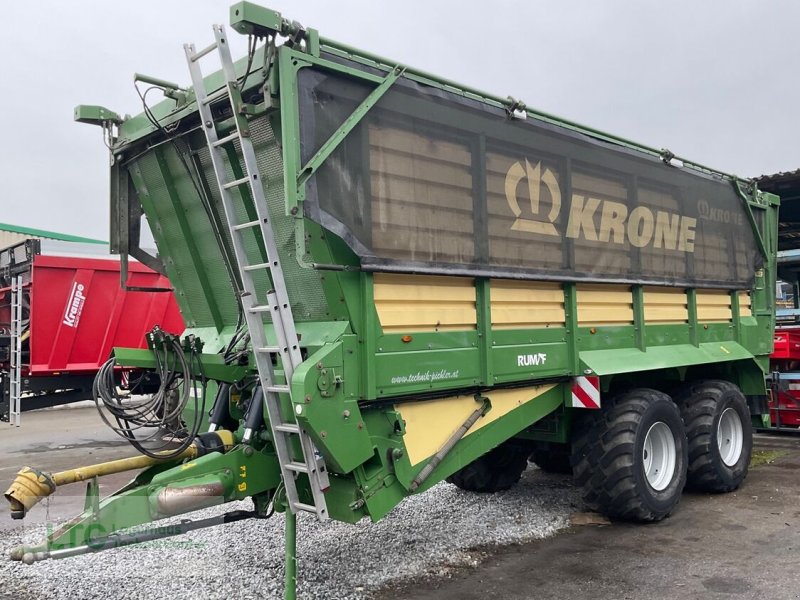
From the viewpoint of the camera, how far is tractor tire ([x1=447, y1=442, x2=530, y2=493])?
627 cm

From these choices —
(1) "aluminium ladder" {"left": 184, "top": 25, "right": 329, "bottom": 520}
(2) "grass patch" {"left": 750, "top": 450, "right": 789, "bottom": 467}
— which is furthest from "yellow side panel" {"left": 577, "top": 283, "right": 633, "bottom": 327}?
(2) "grass patch" {"left": 750, "top": 450, "right": 789, "bottom": 467}

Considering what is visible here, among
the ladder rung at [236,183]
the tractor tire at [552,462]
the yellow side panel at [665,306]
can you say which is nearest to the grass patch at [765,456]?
the tractor tire at [552,462]

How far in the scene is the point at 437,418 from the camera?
4137 millimetres

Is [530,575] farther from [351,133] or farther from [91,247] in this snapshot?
[91,247]

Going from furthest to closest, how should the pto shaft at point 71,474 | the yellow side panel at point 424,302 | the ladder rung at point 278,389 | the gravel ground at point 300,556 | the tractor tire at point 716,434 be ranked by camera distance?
the tractor tire at point 716,434, the gravel ground at point 300,556, the yellow side panel at point 424,302, the ladder rung at point 278,389, the pto shaft at point 71,474

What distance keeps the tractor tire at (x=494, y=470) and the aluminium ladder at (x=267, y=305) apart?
285cm

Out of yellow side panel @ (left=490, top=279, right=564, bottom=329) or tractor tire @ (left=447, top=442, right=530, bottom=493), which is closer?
yellow side panel @ (left=490, top=279, right=564, bottom=329)

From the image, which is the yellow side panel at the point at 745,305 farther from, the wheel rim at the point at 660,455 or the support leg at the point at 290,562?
the support leg at the point at 290,562

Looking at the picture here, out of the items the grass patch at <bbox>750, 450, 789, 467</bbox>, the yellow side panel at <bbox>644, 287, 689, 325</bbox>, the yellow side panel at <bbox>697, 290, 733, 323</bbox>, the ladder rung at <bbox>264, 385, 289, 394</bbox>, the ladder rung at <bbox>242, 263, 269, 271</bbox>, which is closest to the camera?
the ladder rung at <bbox>264, 385, 289, 394</bbox>

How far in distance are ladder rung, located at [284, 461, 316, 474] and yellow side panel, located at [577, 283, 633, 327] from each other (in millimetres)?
2450

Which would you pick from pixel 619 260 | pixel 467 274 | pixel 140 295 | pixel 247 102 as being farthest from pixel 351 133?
pixel 140 295

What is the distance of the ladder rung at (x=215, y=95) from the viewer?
374 cm

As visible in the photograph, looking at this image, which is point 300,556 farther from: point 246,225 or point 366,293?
point 246,225

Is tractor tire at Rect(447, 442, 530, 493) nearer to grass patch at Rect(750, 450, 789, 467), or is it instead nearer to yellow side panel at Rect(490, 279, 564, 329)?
yellow side panel at Rect(490, 279, 564, 329)
